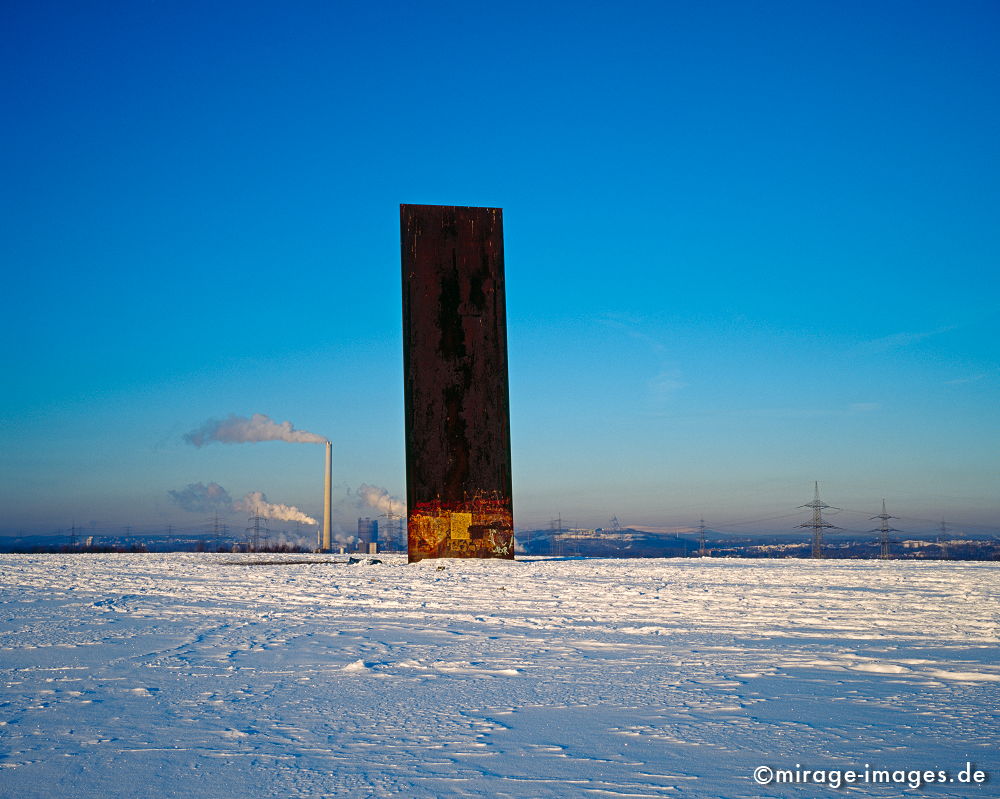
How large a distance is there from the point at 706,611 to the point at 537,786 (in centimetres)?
350

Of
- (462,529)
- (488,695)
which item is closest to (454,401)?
(462,529)

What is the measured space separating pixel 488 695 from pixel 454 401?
7661mm

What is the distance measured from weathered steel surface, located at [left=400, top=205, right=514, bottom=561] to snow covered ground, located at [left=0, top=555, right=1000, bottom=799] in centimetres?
456

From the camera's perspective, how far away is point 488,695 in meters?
2.84

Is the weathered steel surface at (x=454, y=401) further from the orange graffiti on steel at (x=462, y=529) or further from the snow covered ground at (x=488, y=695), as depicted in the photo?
the snow covered ground at (x=488, y=695)

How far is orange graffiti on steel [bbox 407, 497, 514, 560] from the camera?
10.3 meters

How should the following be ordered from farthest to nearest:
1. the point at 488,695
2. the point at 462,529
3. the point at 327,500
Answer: the point at 327,500
the point at 462,529
the point at 488,695

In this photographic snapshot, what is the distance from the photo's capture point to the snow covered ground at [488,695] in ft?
6.56

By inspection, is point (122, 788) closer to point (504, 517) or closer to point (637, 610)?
point (637, 610)

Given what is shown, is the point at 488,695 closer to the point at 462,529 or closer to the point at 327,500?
the point at 462,529

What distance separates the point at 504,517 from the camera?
1047cm

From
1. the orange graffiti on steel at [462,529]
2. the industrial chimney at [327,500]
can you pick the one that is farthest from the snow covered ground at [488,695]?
the industrial chimney at [327,500]

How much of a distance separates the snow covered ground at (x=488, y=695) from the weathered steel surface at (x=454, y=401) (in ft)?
15.0

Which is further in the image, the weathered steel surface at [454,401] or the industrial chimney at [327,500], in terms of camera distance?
the industrial chimney at [327,500]
